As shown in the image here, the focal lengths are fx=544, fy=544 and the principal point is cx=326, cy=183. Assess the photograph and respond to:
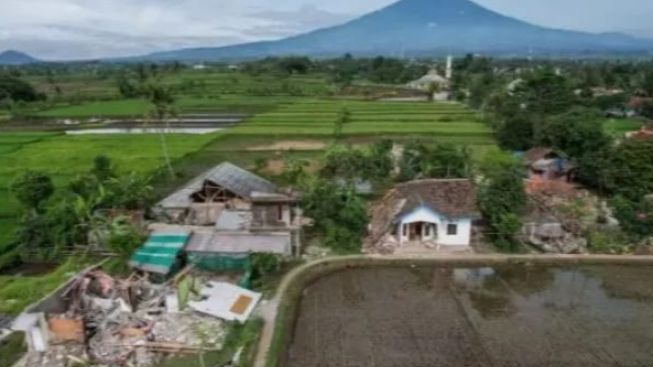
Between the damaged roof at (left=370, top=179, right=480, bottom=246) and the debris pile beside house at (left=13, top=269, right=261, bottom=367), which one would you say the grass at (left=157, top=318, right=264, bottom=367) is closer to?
the debris pile beside house at (left=13, top=269, right=261, bottom=367)

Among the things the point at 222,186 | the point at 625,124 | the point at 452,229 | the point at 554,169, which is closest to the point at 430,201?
the point at 452,229

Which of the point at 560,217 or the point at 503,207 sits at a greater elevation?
the point at 503,207

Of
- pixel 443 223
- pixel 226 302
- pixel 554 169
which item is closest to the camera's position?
pixel 226 302

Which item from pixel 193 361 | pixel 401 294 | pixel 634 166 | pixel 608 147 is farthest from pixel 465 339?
pixel 608 147

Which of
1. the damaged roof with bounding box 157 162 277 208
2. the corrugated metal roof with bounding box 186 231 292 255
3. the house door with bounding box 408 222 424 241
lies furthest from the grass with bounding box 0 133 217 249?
the house door with bounding box 408 222 424 241

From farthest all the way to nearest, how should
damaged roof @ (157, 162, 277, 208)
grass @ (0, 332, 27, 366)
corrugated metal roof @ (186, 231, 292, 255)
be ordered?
1. damaged roof @ (157, 162, 277, 208)
2. corrugated metal roof @ (186, 231, 292, 255)
3. grass @ (0, 332, 27, 366)

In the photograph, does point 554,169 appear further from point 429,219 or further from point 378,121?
point 378,121

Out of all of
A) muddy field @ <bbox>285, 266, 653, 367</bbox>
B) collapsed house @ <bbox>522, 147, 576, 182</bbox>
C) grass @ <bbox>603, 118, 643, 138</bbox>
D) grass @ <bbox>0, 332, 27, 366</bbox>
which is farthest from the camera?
grass @ <bbox>603, 118, 643, 138</bbox>
